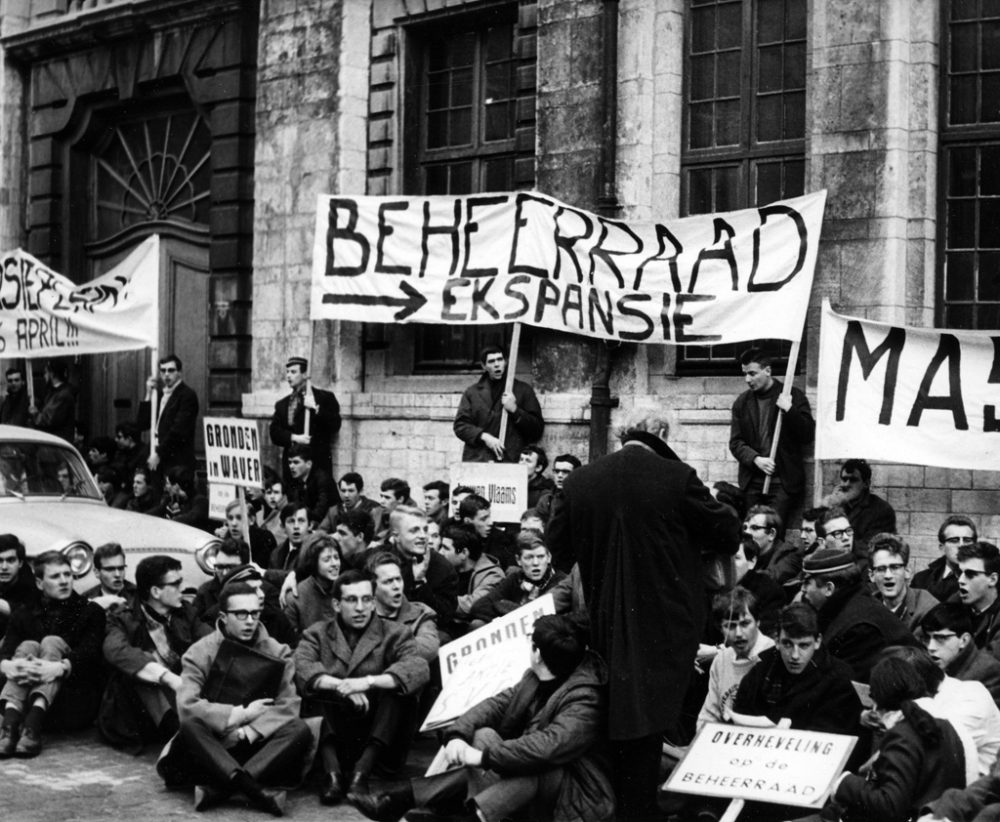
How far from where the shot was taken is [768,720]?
7879mm

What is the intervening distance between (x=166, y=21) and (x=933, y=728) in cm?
1521

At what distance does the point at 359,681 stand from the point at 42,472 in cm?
571

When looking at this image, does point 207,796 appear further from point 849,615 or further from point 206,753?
point 849,615

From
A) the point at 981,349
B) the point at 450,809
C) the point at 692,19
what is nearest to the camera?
the point at 450,809

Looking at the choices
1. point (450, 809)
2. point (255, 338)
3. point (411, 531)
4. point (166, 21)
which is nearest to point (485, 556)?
point (411, 531)

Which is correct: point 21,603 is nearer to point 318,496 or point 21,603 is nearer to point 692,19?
point 318,496

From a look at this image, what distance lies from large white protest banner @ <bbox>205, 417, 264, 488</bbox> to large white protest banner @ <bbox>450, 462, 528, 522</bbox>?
156 cm

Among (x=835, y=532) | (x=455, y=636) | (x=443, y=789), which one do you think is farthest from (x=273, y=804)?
(x=835, y=532)

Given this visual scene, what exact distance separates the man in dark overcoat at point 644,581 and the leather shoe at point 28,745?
386 centimetres

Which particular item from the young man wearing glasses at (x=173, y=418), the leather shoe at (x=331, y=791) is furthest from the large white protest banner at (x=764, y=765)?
the young man wearing glasses at (x=173, y=418)

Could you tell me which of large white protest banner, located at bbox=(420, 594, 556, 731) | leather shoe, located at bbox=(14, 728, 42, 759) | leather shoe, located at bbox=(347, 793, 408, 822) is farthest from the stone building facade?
leather shoe, located at bbox=(14, 728, 42, 759)

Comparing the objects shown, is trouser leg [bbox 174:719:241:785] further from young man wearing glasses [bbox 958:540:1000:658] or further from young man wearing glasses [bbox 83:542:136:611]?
young man wearing glasses [bbox 958:540:1000:658]

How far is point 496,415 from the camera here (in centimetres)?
1460

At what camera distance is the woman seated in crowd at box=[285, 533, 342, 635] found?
10383 millimetres
